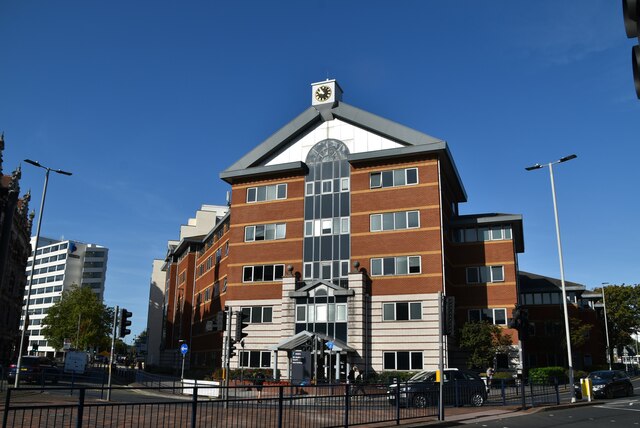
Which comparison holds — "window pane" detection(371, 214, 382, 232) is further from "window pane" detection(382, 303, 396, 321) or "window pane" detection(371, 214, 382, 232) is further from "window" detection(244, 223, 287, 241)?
"window" detection(244, 223, 287, 241)

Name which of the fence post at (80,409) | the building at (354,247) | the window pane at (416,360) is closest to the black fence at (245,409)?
the fence post at (80,409)

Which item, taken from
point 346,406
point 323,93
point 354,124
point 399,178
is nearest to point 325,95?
point 323,93

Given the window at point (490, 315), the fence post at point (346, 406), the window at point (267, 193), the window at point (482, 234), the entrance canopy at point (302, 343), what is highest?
the window at point (267, 193)

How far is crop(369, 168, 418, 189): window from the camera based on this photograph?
4062 cm

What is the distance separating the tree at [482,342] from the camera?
126 feet

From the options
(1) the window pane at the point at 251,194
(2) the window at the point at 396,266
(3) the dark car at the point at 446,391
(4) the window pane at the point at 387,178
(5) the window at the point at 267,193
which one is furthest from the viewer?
(1) the window pane at the point at 251,194

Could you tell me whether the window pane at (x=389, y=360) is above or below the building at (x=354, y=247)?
below

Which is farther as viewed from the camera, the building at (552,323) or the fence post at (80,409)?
the building at (552,323)

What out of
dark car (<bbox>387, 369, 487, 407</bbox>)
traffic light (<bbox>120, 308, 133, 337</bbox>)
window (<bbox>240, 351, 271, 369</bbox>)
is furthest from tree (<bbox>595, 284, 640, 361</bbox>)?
traffic light (<bbox>120, 308, 133, 337</bbox>)

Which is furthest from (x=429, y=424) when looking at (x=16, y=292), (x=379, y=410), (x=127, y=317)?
(x=16, y=292)

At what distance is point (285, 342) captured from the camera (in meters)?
38.0

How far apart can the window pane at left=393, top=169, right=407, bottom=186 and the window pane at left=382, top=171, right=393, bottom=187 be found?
0.81ft

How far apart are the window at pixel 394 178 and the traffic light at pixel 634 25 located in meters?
36.5

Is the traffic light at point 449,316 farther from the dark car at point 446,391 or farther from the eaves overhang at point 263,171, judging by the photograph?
the eaves overhang at point 263,171
